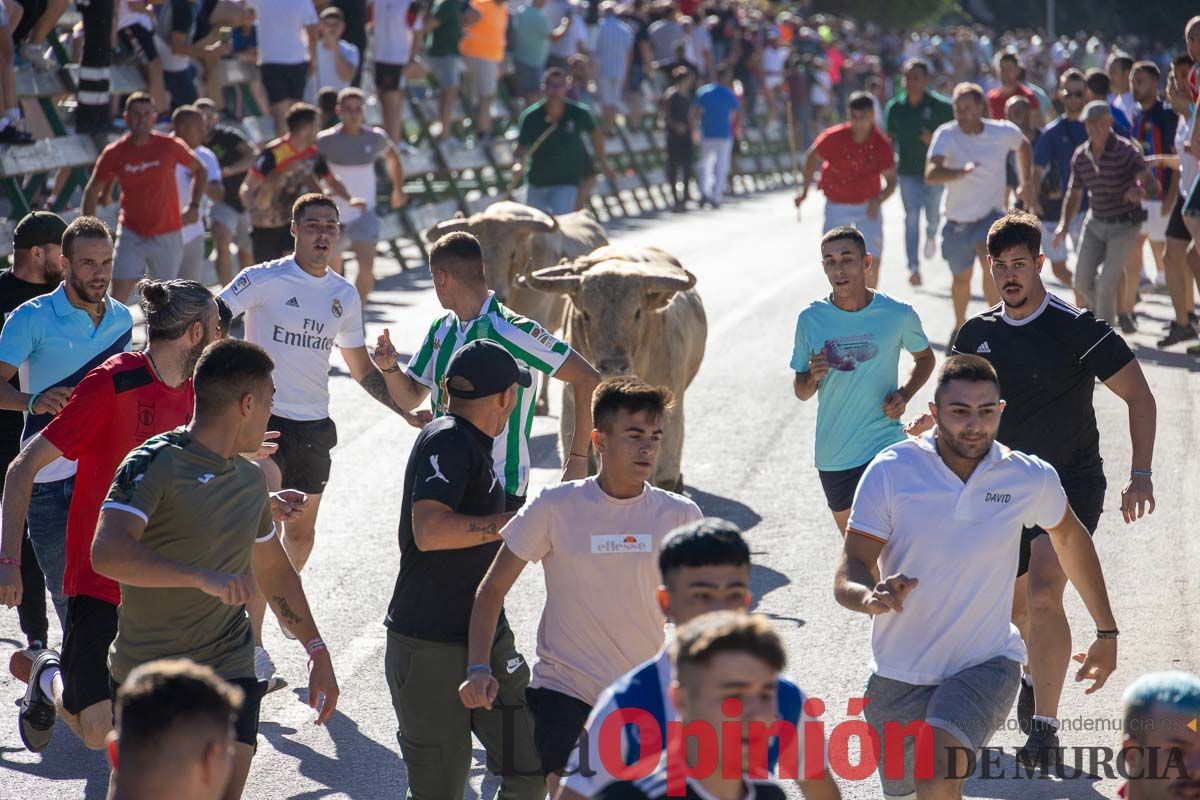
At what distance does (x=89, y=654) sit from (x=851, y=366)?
3707 millimetres

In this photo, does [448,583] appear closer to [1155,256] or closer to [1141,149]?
[1141,149]

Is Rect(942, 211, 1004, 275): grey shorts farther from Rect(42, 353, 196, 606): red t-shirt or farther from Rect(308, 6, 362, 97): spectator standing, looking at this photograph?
Rect(42, 353, 196, 606): red t-shirt

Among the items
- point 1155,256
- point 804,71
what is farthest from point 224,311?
point 804,71

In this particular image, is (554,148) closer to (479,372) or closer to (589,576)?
(479,372)

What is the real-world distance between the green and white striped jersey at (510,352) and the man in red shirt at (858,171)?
873 cm

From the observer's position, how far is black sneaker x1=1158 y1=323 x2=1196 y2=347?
15609mm

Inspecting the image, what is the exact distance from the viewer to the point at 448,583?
5629 millimetres

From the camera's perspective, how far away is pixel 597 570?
5.28 metres

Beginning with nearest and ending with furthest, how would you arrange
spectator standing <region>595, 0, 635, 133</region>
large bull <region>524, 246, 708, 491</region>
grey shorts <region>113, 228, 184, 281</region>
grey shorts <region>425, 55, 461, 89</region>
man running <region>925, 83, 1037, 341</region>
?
large bull <region>524, 246, 708, 491</region>, grey shorts <region>113, 228, 184, 281</region>, man running <region>925, 83, 1037, 341</region>, grey shorts <region>425, 55, 461, 89</region>, spectator standing <region>595, 0, 635, 133</region>

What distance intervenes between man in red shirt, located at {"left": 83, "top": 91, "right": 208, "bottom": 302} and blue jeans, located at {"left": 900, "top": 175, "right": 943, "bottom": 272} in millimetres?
7406

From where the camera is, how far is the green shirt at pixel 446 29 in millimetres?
22250

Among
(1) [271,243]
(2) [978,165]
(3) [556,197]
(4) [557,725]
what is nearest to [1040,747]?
(4) [557,725]

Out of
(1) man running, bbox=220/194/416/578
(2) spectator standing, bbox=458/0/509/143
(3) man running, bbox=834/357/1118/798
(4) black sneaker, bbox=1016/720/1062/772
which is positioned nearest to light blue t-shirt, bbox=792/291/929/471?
(4) black sneaker, bbox=1016/720/1062/772

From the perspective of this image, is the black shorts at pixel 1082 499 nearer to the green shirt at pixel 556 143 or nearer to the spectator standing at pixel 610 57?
the green shirt at pixel 556 143
